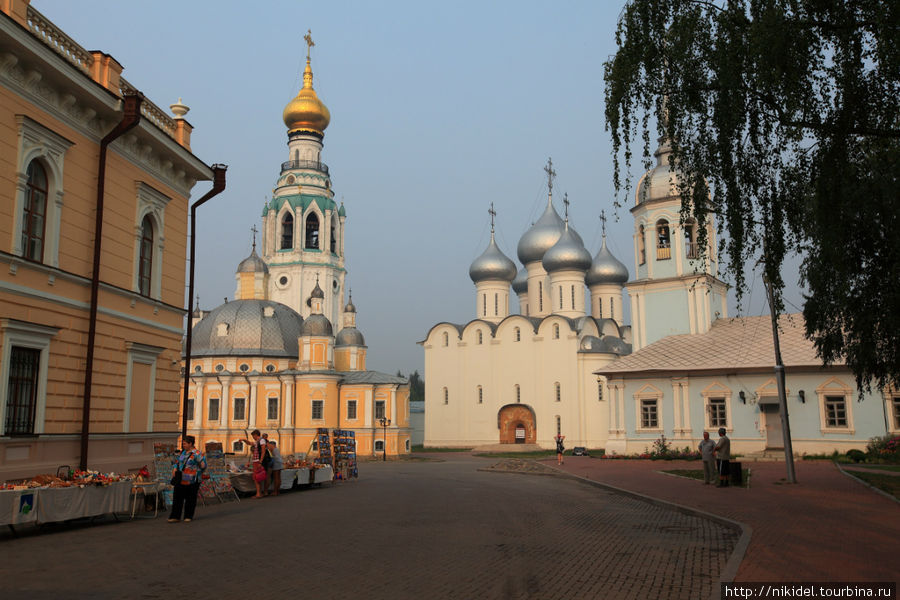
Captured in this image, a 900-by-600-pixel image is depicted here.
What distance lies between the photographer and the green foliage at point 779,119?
10.3 m

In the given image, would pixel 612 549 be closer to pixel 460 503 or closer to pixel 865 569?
pixel 865 569

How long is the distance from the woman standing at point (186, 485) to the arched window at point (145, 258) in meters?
5.55

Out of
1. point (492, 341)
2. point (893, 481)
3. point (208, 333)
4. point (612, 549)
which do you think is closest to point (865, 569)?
point (612, 549)

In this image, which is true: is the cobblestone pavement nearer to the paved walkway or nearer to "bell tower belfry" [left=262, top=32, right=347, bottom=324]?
the paved walkway

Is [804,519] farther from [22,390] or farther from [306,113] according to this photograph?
[306,113]

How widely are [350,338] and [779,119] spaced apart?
47.0 metres

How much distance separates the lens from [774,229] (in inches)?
464

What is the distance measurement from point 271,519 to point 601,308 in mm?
47921

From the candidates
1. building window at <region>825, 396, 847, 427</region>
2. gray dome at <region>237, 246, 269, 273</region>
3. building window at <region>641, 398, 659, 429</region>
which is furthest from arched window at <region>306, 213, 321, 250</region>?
building window at <region>825, 396, 847, 427</region>

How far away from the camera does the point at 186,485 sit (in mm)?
12898

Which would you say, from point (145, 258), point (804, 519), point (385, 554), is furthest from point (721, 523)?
point (145, 258)

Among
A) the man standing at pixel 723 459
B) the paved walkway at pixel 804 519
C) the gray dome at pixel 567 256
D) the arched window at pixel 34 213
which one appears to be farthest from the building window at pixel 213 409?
the arched window at pixel 34 213

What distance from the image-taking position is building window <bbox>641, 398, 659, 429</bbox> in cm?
3556

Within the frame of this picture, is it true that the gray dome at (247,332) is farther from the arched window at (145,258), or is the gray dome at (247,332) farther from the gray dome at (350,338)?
the arched window at (145,258)
